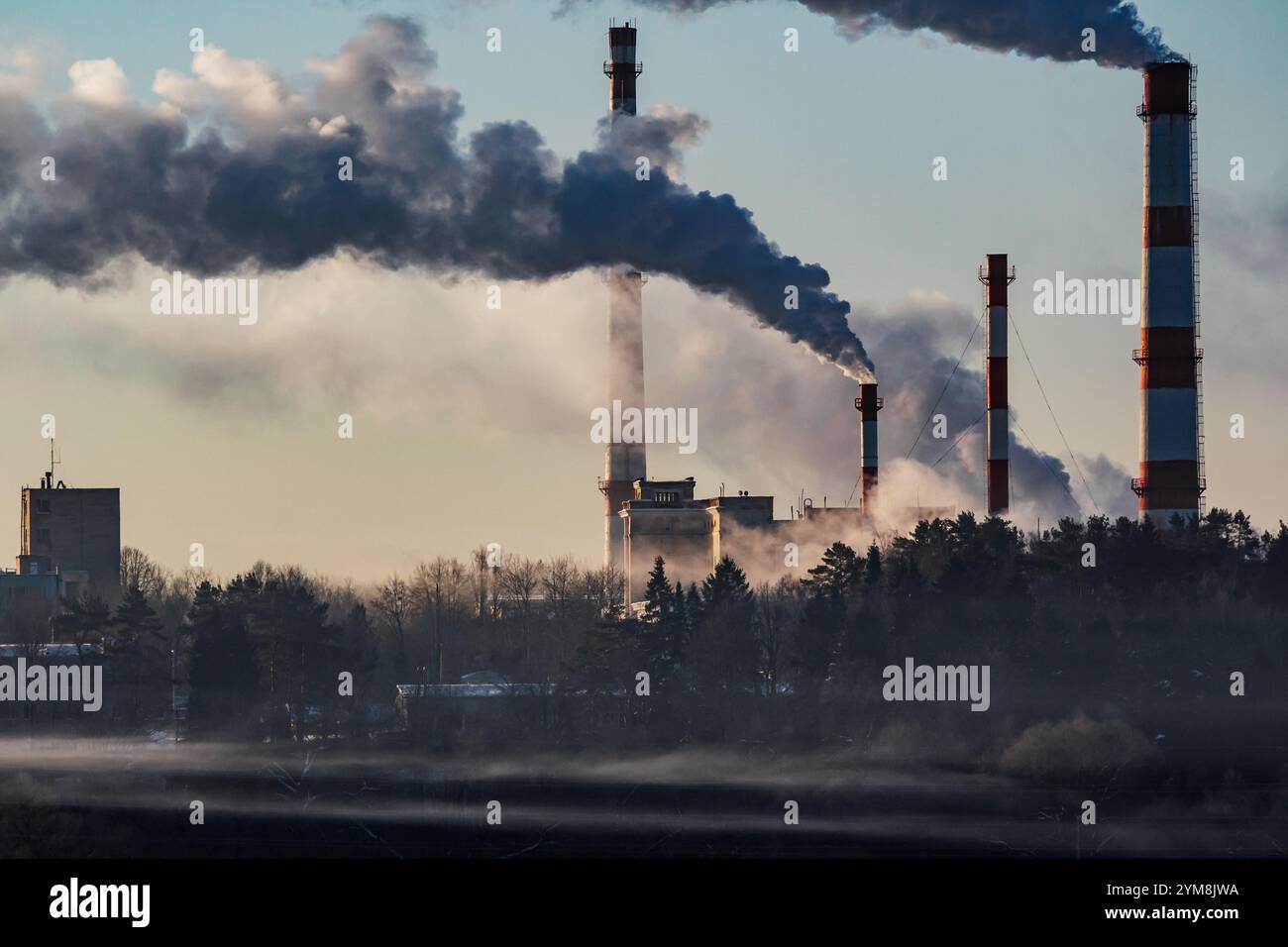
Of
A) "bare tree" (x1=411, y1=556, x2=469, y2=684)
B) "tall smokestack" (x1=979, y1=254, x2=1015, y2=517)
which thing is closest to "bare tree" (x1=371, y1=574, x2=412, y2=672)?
"bare tree" (x1=411, y1=556, x2=469, y2=684)

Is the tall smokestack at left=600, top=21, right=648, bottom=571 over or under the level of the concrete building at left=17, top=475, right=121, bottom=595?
over

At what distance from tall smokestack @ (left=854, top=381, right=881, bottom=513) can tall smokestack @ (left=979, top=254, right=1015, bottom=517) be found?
4340 millimetres

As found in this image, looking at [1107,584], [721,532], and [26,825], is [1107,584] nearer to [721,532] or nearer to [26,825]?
[721,532]

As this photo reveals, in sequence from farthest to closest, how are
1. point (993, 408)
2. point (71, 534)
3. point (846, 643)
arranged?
point (71, 534) → point (993, 408) → point (846, 643)

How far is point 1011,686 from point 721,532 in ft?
95.0

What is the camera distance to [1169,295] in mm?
73625

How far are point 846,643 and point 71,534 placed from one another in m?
44.7

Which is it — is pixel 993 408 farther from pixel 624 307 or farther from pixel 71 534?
pixel 71 534

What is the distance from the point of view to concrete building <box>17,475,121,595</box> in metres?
102

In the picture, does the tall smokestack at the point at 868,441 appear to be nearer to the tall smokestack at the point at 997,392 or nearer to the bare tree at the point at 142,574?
the tall smokestack at the point at 997,392

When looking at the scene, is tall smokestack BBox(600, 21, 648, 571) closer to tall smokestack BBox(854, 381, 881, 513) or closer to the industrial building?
tall smokestack BBox(854, 381, 881, 513)

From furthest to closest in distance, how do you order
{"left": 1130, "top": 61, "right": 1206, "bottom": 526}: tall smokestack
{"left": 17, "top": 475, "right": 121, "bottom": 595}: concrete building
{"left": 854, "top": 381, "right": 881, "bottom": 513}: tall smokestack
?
{"left": 17, "top": 475, "right": 121, "bottom": 595}: concrete building < {"left": 854, "top": 381, "right": 881, "bottom": 513}: tall smokestack < {"left": 1130, "top": 61, "right": 1206, "bottom": 526}: tall smokestack

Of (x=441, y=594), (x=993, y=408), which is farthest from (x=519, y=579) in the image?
(x=993, y=408)

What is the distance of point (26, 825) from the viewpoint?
193ft
